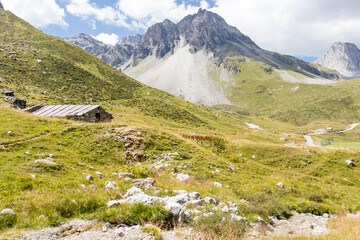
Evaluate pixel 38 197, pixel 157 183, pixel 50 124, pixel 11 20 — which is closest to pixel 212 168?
pixel 157 183

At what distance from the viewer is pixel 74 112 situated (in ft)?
109

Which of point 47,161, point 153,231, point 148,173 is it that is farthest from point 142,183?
point 47,161

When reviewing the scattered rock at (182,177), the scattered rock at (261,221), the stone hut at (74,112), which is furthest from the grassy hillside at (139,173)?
the stone hut at (74,112)

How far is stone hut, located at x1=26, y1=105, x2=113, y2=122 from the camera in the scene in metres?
32.4

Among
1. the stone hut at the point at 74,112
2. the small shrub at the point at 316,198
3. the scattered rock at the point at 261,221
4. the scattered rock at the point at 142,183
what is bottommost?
the small shrub at the point at 316,198

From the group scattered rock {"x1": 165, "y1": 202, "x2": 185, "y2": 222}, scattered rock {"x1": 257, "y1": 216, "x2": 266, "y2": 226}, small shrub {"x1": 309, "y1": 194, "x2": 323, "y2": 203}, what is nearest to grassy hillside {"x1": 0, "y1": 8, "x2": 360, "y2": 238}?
small shrub {"x1": 309, "y1": 194, "x2": 323, "y2": 203}

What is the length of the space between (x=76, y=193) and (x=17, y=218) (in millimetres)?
2669

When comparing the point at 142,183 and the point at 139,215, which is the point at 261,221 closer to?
the point at 139,215

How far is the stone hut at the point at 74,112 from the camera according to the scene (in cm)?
3244

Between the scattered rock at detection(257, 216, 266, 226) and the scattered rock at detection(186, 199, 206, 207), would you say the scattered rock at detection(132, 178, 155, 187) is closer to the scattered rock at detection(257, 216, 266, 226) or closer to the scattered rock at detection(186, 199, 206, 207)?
the scattered rock at detection(186, 199, 206, 207)

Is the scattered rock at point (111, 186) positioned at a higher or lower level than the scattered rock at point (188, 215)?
higher

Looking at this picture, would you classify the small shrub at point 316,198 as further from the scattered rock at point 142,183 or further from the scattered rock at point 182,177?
the scattered rock at point 142,183

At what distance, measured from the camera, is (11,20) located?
418 feet

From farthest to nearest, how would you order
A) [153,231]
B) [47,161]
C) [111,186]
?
1. [47,161]
2. [111,186]
3. [153,231]
